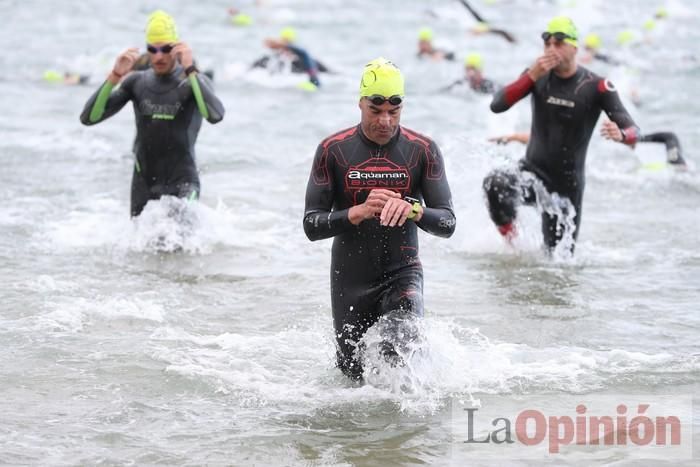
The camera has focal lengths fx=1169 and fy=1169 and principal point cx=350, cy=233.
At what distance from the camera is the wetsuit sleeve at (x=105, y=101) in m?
9.24

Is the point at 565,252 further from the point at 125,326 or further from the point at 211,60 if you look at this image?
the point at 211,60

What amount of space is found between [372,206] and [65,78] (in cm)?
1618

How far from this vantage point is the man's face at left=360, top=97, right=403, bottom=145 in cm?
598

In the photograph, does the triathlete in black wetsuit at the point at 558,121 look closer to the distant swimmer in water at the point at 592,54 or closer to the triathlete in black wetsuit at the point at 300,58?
the triathlete in black wetsuit at the point at 300,58

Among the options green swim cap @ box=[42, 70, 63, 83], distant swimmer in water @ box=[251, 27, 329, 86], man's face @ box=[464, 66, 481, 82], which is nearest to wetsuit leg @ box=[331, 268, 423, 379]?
man's face @ box=[464, 66, 481, 82]

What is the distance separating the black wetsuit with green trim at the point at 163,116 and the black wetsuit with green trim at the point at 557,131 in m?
2.37

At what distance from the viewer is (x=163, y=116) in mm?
9406

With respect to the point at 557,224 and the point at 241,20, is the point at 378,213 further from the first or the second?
the point at 241,20

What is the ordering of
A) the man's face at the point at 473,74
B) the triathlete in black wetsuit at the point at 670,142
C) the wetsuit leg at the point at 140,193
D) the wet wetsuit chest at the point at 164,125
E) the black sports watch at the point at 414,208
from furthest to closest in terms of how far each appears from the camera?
the man's face at the point at 473,74, the triathlete in black wetsuit at the point at 670,142, the wetsuit leg at the point at 140,193, the wet wetsuit chest at the point at 164,125, the black sports watch at the point at 414,208

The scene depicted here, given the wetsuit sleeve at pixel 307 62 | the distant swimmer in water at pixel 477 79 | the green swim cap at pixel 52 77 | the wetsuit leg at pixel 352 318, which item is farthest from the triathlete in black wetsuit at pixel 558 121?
the green swim cap at pixel 52 77

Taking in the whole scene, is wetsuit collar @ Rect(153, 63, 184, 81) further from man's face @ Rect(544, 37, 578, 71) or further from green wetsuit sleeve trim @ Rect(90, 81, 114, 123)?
man's face @ Rect(544, 37, 578, 71)

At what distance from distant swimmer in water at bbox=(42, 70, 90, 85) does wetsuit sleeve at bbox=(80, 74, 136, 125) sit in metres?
11.6

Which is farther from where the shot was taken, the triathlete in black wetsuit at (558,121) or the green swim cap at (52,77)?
the green swim cap at (52,77)

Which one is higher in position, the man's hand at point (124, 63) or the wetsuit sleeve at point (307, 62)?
the wetsuit sleeve at point (307, 62)
